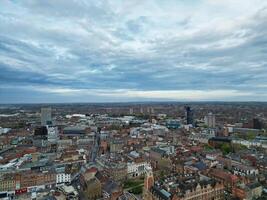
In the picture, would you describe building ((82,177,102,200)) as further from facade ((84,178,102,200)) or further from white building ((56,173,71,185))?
white building ((56,173,71,185))

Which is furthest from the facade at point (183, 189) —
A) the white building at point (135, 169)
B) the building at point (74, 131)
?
the building at point (74, 131)

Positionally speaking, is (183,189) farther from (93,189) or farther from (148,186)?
(93,189)

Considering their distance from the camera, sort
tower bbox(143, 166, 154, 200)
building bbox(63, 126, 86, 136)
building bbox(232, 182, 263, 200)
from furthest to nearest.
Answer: building bbox(63, 126, 86, 136) < building bbox(232, 182, 263, 200) < tower bbox(143, 166, 154, 200)

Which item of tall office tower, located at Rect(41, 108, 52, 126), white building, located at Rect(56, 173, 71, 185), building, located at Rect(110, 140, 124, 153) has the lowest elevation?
white building, located at Rect(56, 173, 71, 185)

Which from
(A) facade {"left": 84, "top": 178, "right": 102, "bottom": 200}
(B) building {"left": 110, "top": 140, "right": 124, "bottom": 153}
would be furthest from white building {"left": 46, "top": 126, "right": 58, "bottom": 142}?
(A) facade {"left": 84, "top": 178, "right": 102, "bottom": 200}

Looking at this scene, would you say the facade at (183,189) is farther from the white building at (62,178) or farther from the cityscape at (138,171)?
the white building at (62,178)

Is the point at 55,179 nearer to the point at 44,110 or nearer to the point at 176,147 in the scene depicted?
the point at 176,147

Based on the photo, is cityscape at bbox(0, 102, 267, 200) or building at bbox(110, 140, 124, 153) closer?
cityscape at bbox(0, 102, 267, 200)

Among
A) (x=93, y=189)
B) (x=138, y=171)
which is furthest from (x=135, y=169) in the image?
(x=93, y=189)

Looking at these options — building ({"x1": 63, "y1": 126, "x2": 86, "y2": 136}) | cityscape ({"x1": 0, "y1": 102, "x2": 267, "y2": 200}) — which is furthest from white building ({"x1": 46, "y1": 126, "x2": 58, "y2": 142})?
building ({"x1": 63, "y1": 126, "x2": 86, "y2": 136})

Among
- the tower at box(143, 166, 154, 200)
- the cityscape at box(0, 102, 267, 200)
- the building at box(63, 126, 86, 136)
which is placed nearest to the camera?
the tower at box(143, 166, 154, 200)

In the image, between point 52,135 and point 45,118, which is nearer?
point 52,135

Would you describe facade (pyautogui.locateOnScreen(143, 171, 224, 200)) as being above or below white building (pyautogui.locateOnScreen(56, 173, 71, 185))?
above
